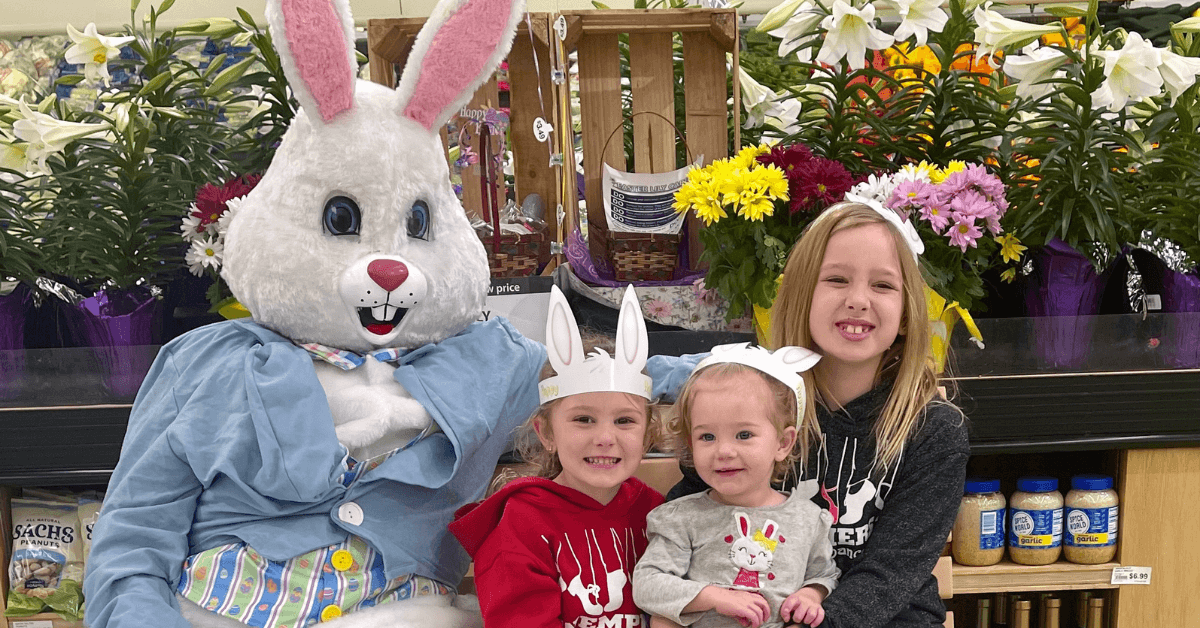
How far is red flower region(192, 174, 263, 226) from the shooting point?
181 cm

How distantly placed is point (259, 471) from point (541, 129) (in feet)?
2.89

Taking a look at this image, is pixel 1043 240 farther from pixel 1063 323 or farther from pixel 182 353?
pixel 182 353

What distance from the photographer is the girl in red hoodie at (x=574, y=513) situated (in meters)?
1.38

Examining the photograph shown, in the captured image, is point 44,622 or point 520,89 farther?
point 520,89

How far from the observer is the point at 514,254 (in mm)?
1962

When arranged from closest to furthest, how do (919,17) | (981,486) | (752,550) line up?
(752,550) < (919,17) < (981,486)

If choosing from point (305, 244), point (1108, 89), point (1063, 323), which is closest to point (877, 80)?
point (1108, 89)

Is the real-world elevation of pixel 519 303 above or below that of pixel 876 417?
above

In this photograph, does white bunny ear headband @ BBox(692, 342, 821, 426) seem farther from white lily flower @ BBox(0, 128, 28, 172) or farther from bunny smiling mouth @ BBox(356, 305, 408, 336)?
white lily flower @ BBox(0, 128, 28, 172)

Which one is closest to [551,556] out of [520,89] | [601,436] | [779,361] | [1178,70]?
[601,436]

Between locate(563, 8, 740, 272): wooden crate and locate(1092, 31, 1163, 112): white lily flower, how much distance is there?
708 millimetres

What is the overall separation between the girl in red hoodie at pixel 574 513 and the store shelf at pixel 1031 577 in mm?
812

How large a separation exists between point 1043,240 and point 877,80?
0.50 metres

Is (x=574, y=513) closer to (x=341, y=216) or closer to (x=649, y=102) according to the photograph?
(x=341, y=216)
